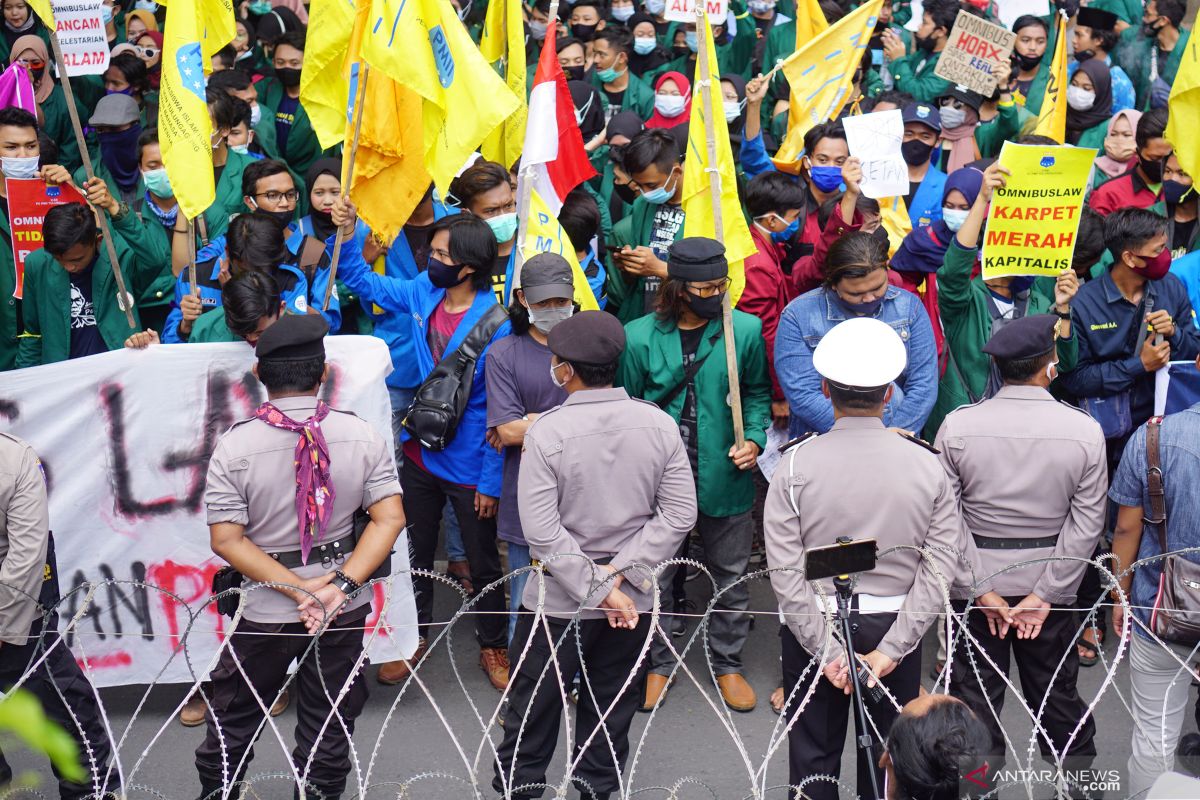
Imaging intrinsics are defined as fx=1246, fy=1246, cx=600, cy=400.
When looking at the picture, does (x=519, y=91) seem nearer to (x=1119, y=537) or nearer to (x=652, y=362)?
(x=652, y=362)

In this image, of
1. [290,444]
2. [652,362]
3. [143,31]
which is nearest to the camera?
[290,444]

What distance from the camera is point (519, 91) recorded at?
21.9 feet

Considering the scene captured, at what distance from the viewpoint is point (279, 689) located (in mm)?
4742

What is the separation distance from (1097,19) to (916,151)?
3687 mm

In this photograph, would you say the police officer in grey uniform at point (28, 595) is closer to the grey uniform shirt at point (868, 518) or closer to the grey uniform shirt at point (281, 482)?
the grey uniform shirt at point (281, 482)

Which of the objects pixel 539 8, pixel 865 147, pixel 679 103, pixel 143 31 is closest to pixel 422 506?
pixel 865 147

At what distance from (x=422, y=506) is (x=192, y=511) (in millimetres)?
1088

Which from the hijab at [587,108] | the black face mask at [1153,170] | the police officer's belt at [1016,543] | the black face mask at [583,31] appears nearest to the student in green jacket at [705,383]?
the police officer's belt at [1016,543]

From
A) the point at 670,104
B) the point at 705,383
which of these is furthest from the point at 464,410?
the point at 670,104

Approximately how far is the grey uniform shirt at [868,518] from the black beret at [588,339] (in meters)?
0.76

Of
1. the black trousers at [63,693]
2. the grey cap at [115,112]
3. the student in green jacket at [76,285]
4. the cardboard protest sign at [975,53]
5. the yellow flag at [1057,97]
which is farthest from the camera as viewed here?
the cardboard protest sign at [975,53]

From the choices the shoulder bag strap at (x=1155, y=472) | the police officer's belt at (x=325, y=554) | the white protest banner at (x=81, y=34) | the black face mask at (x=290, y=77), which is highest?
the white protest banner at (x=81, y=34)

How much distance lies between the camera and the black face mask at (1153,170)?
7.40 m

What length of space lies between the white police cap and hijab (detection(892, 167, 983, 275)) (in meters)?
2.14
